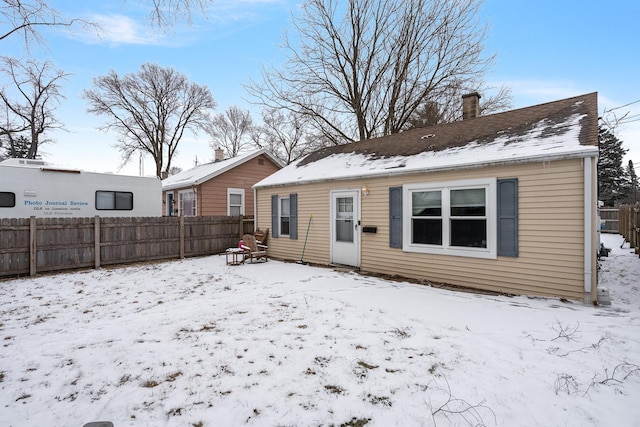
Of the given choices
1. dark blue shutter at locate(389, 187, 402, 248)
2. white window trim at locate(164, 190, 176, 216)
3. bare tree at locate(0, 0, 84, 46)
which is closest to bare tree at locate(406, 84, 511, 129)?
dark blue shutter at locate(389, 187, 402, 248)

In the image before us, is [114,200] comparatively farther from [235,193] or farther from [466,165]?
[466,165]

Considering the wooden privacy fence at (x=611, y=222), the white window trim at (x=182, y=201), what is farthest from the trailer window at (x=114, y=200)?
the wooden privacy fence at (x=611, y=222)

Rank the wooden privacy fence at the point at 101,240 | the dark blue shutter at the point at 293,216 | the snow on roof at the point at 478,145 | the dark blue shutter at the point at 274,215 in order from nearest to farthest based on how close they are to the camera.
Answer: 1. the snow on roof at the point at 478,145
2. the wooden privacy fence at the point at 101,240
3. the dark blue shutter at the point at 293,216
4. the dark blue shutter at the point at 274,215

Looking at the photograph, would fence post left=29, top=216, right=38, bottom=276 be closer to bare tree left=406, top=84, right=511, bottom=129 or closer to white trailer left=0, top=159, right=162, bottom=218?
white trailer left=0, top=159, right=162, bottom=218

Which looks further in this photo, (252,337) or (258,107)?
(258,107)

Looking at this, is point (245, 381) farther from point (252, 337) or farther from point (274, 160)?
point (274, 160)

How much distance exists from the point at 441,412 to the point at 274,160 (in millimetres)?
14989

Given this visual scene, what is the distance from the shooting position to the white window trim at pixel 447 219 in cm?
604

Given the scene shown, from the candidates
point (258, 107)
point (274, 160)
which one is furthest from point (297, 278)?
point (258, 107)

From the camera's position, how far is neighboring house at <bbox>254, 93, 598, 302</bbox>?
5305 millimetres

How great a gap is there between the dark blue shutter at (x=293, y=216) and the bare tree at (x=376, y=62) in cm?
832

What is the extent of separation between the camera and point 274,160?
16.4 metres

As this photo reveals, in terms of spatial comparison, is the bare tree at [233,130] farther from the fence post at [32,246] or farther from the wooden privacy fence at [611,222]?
the wooden privacy fence at [611,222]

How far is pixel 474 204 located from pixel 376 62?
484 inches
